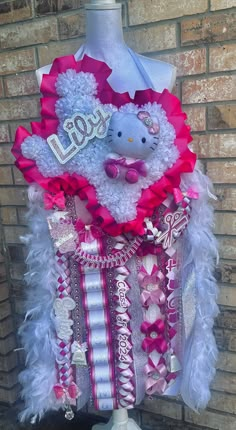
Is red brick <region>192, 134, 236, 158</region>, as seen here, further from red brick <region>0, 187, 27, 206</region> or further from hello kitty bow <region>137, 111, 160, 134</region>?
red brick <region>0, 187, 27, 206</region>

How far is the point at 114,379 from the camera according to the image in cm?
131

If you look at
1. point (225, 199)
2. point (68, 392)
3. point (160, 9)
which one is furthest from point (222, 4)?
point (68, 392)

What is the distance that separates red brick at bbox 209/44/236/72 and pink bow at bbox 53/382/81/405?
0.94 meters

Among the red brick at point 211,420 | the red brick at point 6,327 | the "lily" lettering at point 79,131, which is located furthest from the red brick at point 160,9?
the red brick at point 211,420

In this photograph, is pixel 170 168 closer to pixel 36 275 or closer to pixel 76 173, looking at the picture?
pixel 76 173

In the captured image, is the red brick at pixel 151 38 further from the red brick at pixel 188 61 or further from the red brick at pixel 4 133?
the red brick at pixel 4 133

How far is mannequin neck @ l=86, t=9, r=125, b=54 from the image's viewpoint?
3.80 feet

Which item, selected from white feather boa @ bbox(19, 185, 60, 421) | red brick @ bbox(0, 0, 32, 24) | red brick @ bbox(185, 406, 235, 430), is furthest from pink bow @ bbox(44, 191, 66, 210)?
red brick @ bbox(185, 406, 235, 430)

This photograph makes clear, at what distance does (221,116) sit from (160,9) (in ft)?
1.08

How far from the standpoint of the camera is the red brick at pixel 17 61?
57.8 inches

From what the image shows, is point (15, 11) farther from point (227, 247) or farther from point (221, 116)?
point (227, 247)

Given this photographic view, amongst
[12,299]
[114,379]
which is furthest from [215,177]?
[12,299]

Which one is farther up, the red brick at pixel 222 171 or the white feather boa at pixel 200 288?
the red brick at pixel 222 171

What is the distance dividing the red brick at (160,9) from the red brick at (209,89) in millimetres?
179
